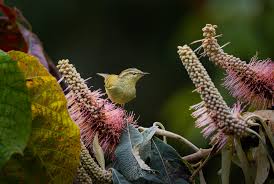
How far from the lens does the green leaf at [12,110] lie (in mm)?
1235

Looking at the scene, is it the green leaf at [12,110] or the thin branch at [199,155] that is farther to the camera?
the thin branch at [199,155]

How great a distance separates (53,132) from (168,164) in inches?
10.3

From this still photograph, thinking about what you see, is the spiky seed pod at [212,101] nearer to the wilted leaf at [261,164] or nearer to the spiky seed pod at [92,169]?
the wilted leaf at [261,164]

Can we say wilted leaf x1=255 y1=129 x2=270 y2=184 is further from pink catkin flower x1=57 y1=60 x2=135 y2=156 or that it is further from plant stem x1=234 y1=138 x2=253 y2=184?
pink catkin flower x1=57 y1=60 x2=135 y2=156

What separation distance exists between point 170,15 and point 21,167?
5.15 meters

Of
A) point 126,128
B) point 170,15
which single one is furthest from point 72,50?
point 126,128

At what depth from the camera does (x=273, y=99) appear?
1588 millimetres

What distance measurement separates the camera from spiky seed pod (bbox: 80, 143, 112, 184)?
1491 mm

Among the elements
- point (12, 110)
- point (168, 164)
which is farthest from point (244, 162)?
point (12, 110)

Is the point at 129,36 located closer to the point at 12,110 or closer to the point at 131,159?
the point at 131,159

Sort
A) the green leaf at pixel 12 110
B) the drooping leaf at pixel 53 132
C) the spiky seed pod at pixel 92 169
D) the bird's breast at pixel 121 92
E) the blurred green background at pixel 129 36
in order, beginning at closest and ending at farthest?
the green leaf at pixel 12 110 < the drooping leaf at pixel 53 132 < the spiky seed pod at pixel 92 169 < the bird's breast at pixel 121 92 < the blurred green background at pixel 129 36

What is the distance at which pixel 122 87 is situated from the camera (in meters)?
1.69

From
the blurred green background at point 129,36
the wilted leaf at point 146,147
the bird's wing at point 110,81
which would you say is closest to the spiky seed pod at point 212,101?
the wilted leaf at point 146,147

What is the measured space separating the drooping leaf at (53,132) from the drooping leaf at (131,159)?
0.14m
